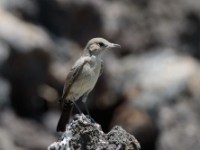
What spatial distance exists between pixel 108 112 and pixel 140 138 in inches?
105

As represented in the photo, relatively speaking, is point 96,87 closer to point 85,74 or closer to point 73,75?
point 73,75

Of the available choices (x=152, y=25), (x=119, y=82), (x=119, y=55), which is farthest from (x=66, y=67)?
(x=152, y=25)

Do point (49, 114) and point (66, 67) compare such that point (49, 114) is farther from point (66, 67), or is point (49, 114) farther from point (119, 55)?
point (119, 55)

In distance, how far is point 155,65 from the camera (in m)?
27.7

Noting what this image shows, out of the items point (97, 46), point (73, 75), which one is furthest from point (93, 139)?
point (73, 75)

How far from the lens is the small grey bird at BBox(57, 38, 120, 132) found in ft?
39.6

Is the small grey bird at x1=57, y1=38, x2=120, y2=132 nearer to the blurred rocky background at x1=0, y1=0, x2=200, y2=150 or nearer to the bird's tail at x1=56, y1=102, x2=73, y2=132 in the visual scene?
the bird's tail at x1=56, y1=102, x2=73, y2=132

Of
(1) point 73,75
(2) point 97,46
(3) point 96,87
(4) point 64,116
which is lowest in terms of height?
(4) point 64,116

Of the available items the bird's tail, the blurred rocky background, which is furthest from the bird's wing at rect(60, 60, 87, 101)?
the blurred rocky background

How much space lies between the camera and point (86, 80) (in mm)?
12203

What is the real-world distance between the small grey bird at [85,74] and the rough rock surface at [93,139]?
292 centimetres

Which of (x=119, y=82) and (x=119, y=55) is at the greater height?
(x=119, y=55)

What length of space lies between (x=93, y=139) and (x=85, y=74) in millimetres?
3378

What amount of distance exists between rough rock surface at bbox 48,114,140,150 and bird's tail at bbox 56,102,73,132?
2.89 metres
